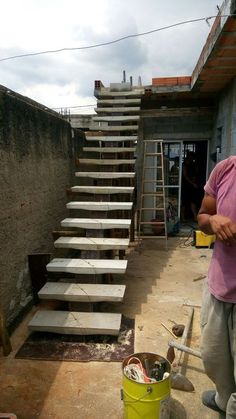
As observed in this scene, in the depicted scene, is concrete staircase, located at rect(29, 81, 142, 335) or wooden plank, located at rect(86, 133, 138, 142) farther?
wooden plank, located at rect(86, 133, 138, 142)

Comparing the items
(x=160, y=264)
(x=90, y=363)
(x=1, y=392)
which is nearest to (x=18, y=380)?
(x=1, y=392)

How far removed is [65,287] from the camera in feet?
11.5

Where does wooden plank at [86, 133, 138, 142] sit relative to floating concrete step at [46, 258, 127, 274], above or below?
above

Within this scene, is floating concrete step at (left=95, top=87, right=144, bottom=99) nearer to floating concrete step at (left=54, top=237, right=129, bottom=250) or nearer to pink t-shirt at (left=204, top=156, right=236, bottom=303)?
floating concrete step at (left=54, top=237, right=129, bottom=250)

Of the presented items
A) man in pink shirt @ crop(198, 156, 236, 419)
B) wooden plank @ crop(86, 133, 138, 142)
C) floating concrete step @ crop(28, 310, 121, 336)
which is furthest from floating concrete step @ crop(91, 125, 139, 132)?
man in pink shirt @ crop(198, 156, 236, 419)

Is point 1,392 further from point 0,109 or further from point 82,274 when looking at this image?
point 0,109

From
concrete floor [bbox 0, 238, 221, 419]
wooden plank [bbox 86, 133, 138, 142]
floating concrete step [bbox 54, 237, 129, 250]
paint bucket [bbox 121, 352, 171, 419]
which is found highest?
wooden plank [bbox 86, 133, 138, 142]

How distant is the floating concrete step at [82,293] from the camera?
3297 millimetres

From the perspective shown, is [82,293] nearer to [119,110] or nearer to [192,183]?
[119,110]

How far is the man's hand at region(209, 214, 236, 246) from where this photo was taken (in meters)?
1.58

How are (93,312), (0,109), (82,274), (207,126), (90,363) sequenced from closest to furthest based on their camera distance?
1. (90,363)
2. (0,109)
3. (93,312)
4. (82,274)
5. (207,126)

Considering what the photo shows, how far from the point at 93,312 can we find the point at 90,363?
70 cm

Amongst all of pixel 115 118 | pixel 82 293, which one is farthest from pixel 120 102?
pixel 82 293

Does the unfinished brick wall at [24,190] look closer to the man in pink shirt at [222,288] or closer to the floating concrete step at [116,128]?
the floating concrete step at [116,128]
